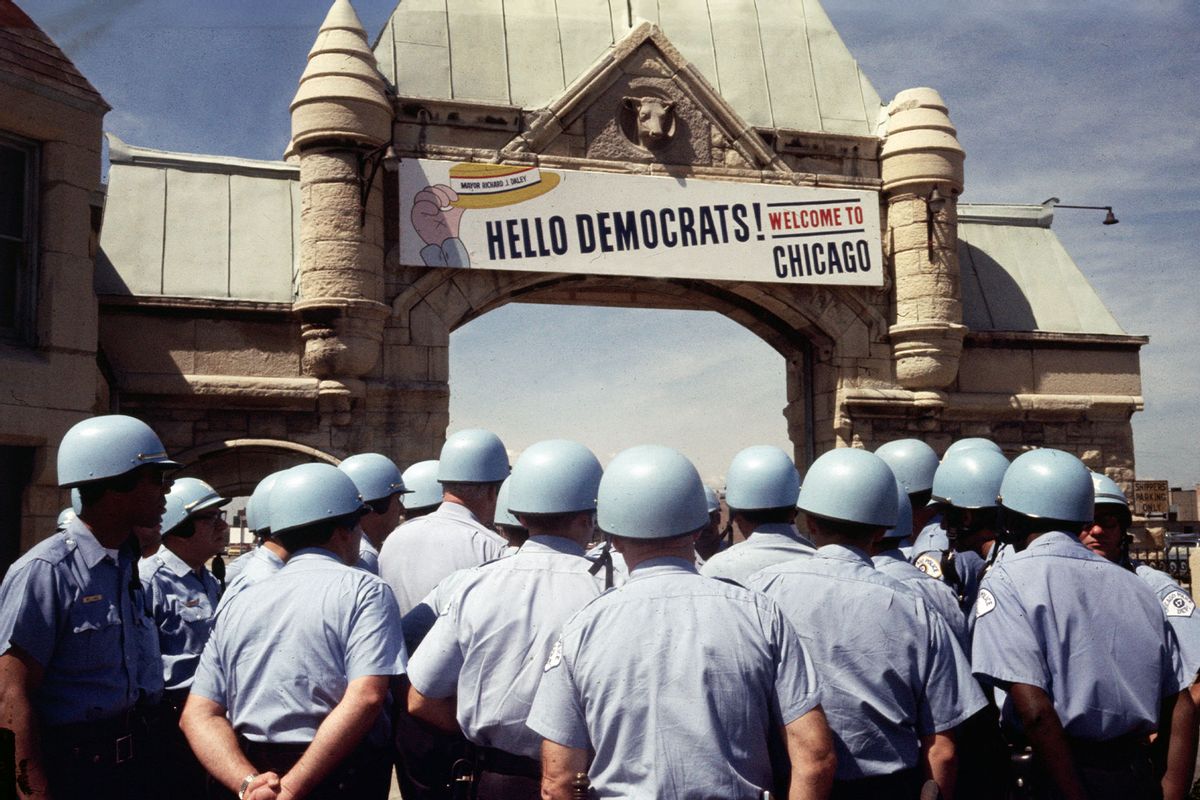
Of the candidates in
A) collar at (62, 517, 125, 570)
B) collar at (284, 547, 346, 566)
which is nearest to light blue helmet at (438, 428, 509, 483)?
collar at (284, 547, 346, 566)

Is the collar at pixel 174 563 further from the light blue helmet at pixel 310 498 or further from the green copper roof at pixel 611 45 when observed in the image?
the green copper roof at pixel 611 45

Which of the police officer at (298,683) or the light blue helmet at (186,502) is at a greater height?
the light blue helmet at (186,502)

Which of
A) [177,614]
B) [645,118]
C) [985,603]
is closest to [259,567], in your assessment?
[177,614]

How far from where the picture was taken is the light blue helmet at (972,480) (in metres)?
4.82

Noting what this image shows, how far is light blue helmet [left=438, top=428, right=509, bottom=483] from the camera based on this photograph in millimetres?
Answer: 4797

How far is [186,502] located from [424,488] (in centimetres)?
151

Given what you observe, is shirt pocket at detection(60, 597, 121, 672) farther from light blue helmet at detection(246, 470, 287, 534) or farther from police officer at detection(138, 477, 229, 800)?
light blue helmet at detection(246, 470, 287, 534)

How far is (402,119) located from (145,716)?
9070 mm

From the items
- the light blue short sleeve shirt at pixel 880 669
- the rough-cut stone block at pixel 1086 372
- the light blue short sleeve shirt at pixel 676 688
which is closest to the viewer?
the light blue short sleeve shirt at pixel 676 688

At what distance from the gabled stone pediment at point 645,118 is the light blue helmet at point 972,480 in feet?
26.1

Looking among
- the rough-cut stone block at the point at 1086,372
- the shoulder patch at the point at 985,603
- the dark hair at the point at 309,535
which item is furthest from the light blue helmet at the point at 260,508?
the rough-cut stone block at the point at 1086,372

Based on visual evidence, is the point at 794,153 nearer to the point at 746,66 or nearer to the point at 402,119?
Result: the point at 746,66

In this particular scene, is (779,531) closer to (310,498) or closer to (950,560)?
(950,560)

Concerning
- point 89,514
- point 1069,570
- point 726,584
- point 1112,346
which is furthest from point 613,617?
point 1112,346
